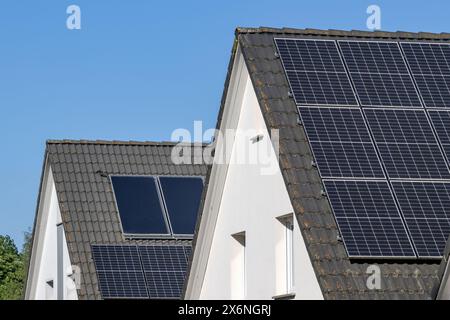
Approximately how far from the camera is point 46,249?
30.5 m

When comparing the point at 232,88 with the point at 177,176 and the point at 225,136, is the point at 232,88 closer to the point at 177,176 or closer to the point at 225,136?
the point at 225,136

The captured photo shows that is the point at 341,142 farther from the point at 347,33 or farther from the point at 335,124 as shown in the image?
the point at 347,33

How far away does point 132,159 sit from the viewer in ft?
95.8

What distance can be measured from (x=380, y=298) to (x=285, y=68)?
431 centimetres

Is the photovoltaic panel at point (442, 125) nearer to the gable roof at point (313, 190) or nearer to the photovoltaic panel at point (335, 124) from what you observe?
A: the photovoltaic panel at point (335, 124)

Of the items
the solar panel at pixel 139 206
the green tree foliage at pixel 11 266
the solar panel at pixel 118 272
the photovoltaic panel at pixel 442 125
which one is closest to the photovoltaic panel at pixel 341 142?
the photovoltaic panel at pixel 442 125

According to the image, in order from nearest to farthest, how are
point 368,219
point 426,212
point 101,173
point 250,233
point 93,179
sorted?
point 368,219
point 426,212
point 250,233
point 93,179
point 101,173

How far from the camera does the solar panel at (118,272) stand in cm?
2517

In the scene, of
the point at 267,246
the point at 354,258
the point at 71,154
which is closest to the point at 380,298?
the point at 354,258

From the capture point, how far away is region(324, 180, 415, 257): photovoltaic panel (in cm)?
1598

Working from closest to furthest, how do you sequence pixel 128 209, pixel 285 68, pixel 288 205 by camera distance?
pixel 288 205 → pixel 285 68 → pixel 128 209

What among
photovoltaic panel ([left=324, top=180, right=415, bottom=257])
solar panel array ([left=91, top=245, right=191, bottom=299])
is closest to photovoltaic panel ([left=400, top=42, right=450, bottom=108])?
photovoltaic panel ([left=324, top=180, right=415, bottom=257])

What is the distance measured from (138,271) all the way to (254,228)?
6.82m

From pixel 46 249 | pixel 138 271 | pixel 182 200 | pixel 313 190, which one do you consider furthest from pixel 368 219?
pixel 46 249
